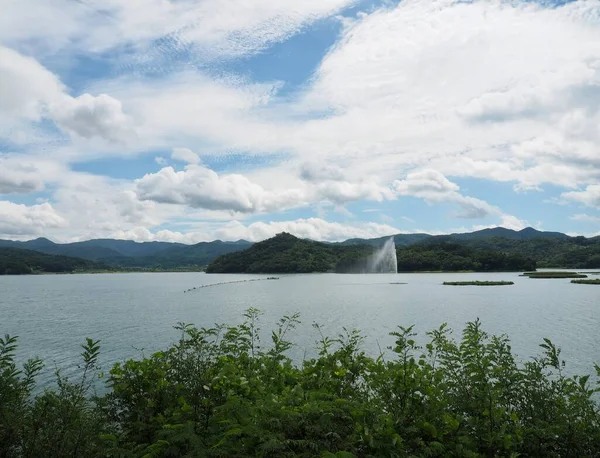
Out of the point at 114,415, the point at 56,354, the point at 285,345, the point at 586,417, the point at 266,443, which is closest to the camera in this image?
the point at 266,443

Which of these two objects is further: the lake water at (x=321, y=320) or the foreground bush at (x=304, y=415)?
the lake water at (x=321, y=320)

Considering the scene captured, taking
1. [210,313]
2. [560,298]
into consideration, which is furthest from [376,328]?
[560,298]

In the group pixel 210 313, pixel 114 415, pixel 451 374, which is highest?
pixel 451 374

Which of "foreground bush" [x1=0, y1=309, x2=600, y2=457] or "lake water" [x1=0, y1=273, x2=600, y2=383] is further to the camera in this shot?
"lake water" [x1=0, y1=273, x2=600, y2=383]

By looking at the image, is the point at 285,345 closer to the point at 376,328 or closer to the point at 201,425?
the point at 201,425

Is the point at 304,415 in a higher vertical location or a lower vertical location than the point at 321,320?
higher

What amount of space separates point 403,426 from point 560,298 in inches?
3087

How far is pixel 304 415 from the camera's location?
6.72 metres

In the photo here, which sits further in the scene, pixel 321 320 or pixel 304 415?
pixel 321 320

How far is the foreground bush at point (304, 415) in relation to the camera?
6637mm

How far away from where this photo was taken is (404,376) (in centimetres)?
819

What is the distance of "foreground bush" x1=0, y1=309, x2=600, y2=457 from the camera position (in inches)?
261

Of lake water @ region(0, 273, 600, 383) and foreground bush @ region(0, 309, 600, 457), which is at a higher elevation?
foreground bush @ region(0, 309, 600, 457)

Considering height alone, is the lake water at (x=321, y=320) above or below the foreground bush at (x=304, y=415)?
below
